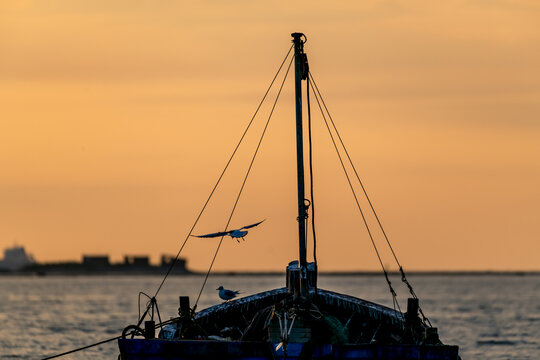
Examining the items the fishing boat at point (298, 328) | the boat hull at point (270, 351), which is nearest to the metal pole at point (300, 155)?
the fishing boat at point (298, 328)

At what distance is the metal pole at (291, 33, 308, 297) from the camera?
1067 inches

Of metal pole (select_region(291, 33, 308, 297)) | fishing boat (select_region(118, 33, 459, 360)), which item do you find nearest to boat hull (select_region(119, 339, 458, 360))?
fishing boat (select_region(118, 33, 459, 360))

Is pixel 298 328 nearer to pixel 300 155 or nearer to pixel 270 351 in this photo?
pixel 270 351

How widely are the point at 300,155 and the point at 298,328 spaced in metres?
3.58

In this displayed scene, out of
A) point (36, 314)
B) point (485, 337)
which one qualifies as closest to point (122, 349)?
point (485, 337)

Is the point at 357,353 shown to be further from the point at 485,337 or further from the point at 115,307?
the point at 115,307

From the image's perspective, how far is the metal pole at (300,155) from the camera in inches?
1067

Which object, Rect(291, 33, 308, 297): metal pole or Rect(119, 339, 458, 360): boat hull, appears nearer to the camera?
Rect(119, 339, 458, 360): boat hull

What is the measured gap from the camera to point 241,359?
84.0 feet

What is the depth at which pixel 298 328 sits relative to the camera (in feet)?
86.0

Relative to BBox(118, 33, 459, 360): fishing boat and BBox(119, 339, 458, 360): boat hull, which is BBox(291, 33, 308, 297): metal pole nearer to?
BBox(118, 33, 459, 360): fishing boat

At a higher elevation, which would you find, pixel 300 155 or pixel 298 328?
pixel 300 155

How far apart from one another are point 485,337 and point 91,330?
20.4 m

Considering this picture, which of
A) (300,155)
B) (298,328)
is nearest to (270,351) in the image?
(298,328)
